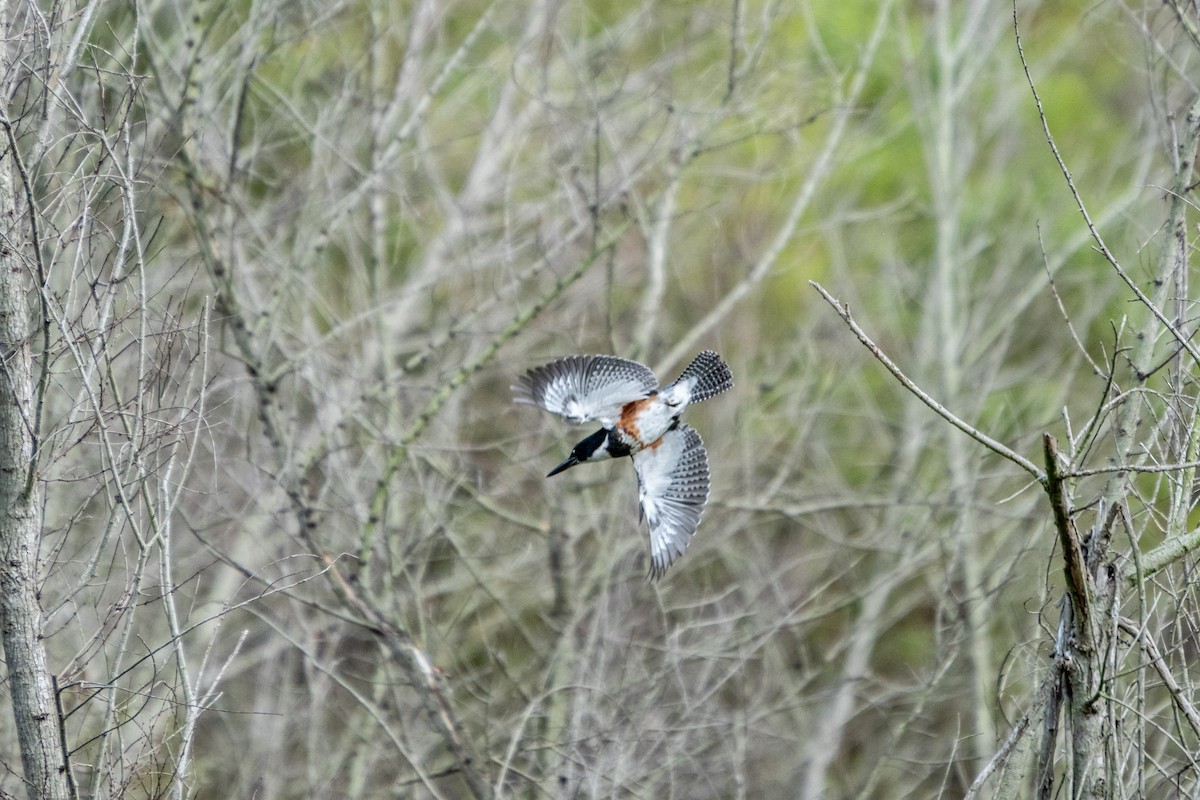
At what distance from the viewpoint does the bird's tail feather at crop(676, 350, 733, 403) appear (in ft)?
19.2

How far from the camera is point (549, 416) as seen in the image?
7406 millimetres

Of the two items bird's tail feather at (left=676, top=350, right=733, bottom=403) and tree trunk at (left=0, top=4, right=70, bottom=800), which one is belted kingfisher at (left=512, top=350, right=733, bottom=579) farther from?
tree trunk at (left=0, top=4, right=70, bottom=800)

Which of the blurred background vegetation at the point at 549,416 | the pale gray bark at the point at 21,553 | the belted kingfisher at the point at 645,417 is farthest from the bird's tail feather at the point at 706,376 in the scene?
the pale gray bark at the point at 21,553

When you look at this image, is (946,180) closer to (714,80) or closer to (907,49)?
(907,49)

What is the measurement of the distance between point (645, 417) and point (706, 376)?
0.41 m

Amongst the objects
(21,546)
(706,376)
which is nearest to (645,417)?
(706,376)

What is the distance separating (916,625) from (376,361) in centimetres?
639

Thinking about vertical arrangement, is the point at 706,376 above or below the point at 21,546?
above

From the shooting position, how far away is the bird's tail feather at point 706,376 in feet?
19.2

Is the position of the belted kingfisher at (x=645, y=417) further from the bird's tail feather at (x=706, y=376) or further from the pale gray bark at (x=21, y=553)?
the pale gray bark at (x=21, y=553)

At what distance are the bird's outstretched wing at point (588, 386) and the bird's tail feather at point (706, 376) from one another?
0.18 metres

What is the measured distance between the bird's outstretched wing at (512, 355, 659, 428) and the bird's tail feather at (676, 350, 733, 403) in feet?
0.58

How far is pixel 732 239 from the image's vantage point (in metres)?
12.3

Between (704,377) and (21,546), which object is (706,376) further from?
(21,546)
